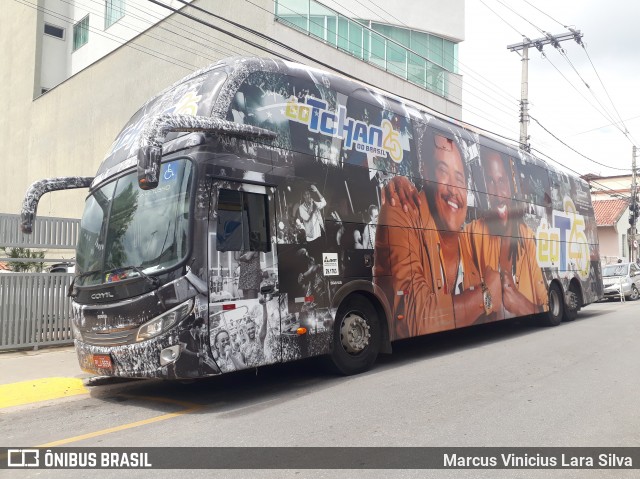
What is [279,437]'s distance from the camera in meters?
5.17

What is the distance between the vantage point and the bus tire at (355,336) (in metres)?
7.71

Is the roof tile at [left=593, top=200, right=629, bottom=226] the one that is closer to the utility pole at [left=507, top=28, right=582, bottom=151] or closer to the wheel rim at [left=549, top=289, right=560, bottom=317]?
the utility pole at [left=507, top=28, right=582, bottom=151]

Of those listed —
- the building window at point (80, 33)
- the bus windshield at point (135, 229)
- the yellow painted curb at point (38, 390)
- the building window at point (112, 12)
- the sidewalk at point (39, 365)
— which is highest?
the building window at point (80, 33)

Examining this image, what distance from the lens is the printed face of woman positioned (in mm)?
10008

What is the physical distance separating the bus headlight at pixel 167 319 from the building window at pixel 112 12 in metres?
24.5

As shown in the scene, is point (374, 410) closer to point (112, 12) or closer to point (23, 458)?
point (23, 458)

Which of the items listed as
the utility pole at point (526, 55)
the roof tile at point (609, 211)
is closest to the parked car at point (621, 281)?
the utility pole at point (526, 55)

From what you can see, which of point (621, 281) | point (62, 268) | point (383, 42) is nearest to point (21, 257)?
point (62, 268)

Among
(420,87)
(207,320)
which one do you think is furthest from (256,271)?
(420,87)

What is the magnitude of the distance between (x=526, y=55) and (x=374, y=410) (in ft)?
71.3

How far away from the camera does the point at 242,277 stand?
6.49m

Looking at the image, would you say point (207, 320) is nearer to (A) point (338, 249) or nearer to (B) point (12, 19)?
(A) point (338, 249)

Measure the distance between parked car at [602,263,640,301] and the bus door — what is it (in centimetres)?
2047

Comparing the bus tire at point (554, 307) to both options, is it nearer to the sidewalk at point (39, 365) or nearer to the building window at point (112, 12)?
the sidewalk at point (39, 365)
